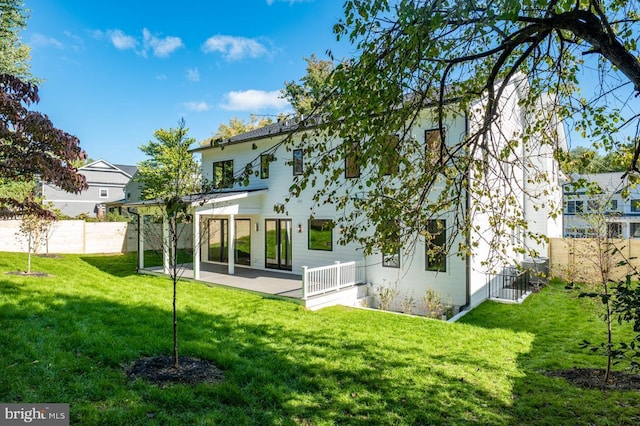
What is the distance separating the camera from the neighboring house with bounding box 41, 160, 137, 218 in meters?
33.9

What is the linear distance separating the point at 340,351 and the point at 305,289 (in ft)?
12.8

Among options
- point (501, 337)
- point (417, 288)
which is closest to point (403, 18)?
point (501, 337)

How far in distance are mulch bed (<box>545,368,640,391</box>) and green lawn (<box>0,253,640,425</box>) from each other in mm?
291

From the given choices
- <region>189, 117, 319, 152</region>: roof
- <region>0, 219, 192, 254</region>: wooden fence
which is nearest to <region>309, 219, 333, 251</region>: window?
<region>189, 117, 319, 152</region>: roof

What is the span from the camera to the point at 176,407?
13.0 ft

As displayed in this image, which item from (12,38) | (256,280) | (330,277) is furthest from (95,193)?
(330,277)

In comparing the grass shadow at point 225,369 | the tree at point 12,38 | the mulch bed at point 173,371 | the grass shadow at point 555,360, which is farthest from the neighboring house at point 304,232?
the tree at point 12,38

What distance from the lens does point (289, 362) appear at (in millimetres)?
5570

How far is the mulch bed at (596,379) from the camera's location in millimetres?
5402

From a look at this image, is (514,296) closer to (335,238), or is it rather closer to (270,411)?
(335,238)

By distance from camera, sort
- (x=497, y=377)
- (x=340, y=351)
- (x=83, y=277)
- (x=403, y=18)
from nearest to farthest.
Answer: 1. (x=403, y=18)
2. (x=497, y=377)
3. (x=340, y=351)
4. (x=83, y=277)

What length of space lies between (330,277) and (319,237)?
8.82 ft

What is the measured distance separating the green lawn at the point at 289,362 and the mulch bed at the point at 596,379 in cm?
29

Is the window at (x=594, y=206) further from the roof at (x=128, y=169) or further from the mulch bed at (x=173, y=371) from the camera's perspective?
the roof at (x=128, y=169)
